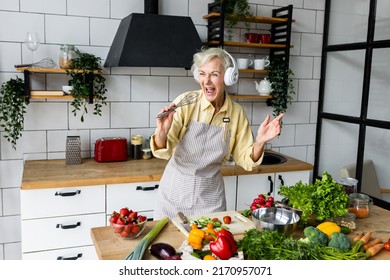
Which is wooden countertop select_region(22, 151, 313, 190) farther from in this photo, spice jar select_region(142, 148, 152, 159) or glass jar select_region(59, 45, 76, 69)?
glass jar select_region(59, 45, 76, 69)

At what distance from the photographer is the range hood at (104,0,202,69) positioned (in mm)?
2807

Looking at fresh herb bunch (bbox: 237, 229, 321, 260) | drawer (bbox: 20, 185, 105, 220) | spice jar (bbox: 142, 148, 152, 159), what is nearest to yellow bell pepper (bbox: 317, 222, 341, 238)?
fresh herb bunch (bbox: 237, 229, 321, 260)

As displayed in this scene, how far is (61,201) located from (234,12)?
1.93 meters

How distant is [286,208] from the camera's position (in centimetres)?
185

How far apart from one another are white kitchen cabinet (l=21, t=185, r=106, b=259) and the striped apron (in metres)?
0.55

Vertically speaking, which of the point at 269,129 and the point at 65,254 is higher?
the point at 269,129

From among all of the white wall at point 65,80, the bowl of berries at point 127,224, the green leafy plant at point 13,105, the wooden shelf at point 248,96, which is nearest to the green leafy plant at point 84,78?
the white wall at point 65,80

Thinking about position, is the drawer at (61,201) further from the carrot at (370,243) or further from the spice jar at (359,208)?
the carrot at (370,243)

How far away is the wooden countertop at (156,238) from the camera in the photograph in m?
1.54

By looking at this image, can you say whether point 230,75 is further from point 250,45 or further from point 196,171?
point 250,45

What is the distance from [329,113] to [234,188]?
131 centimetres

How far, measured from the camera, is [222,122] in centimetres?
234

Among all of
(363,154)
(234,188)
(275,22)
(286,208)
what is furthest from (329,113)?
(286,208)

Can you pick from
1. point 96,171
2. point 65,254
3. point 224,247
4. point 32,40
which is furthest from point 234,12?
point 224,247
